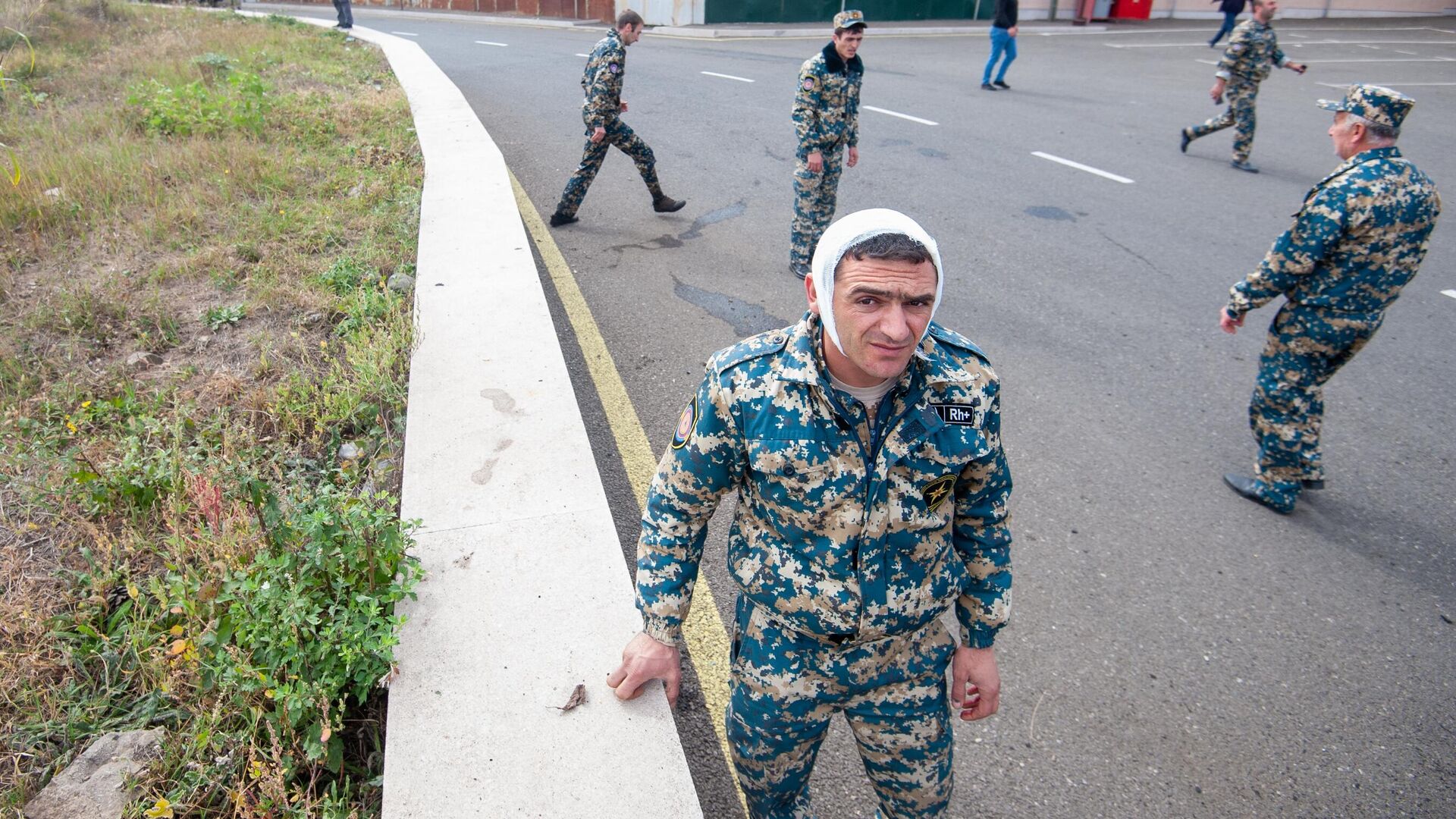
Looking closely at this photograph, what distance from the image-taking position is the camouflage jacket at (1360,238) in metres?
3.82

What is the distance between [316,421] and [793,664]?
9.96 feet

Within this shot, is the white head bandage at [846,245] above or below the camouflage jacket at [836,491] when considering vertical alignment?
above

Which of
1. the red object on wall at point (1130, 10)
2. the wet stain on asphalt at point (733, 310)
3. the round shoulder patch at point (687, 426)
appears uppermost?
the red object on wall at point (1130, 10)

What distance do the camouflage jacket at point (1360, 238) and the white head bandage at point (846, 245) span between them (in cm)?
292

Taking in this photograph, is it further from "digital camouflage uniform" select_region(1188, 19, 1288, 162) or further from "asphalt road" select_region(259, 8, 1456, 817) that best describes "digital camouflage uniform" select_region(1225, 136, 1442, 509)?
"digital camouflage uniform" select_region(1188, 19, 1288, 162)

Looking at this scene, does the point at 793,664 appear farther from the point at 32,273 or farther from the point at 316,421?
the point at 32,273

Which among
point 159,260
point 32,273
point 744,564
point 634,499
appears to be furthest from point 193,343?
point 744,564

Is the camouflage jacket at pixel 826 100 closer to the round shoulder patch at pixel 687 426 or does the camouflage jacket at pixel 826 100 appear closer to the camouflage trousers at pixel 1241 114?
the round shoulder patch at pixel 687 426

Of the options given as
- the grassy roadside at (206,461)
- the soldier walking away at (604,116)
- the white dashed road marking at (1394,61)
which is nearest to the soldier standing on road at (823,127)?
the soldier walking away at (604,116)

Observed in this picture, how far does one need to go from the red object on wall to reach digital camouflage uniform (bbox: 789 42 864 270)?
2375 centimetres

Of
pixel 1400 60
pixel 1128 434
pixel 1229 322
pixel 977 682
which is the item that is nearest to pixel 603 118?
pixel 1128 434

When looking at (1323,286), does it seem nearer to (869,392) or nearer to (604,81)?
(869,392)

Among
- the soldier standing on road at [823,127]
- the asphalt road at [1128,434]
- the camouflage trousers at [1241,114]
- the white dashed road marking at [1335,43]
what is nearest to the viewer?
the asphalt road at [1128,434]

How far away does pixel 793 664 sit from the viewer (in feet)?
6.92
